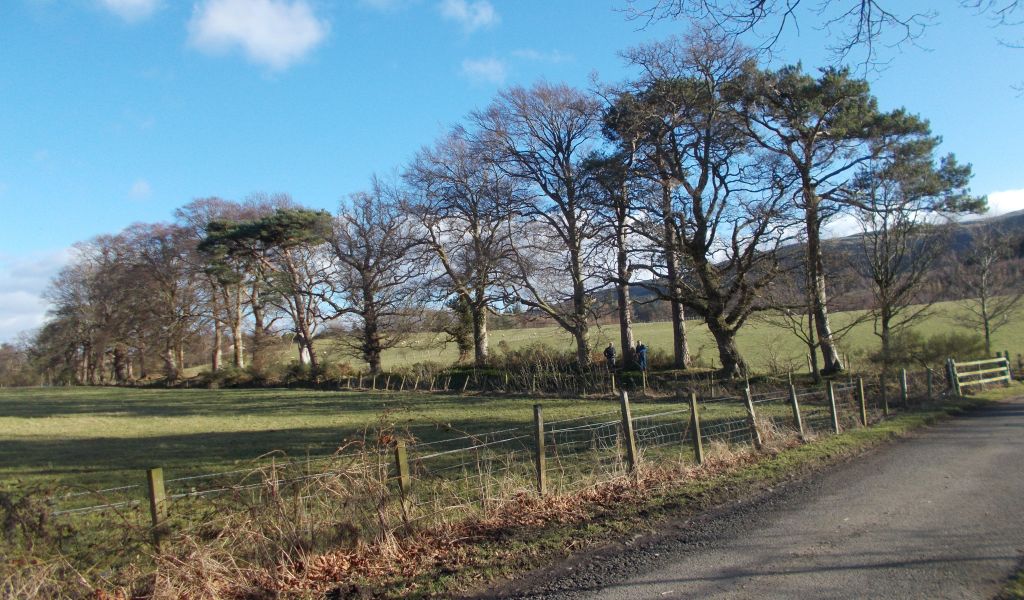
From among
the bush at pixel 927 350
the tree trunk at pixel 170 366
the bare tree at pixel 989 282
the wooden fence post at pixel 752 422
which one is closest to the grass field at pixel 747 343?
the bare tree at pixel 989 282

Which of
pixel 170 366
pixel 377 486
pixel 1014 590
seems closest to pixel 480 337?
pixel 170 366

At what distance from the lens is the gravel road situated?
5.02 m

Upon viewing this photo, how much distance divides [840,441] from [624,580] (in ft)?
27.1

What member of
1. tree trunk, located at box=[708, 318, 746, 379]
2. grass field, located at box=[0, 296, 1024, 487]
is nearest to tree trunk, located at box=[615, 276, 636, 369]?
grass field, located at box=[0, 296, 1024, 487]

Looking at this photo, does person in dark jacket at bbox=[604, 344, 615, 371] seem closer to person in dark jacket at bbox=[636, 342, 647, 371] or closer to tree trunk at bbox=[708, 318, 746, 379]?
person in dark jacket at bbox=[636, 342, 647, 371]

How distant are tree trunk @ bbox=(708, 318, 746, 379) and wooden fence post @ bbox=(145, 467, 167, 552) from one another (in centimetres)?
2423

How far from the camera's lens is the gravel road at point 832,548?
5.02m

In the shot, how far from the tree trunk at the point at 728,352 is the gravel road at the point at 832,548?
60.0 ft

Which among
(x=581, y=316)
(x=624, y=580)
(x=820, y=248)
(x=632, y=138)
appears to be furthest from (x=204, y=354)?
(x=624, y=580)

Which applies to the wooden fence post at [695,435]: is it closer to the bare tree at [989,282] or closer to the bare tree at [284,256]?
the bare tree at [989,282]

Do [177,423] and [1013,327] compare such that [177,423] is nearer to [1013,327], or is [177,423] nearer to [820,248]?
[820,248]

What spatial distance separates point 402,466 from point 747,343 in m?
44.8

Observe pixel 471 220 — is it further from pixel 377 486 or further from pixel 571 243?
pixel 377 486

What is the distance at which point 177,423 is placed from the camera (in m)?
24.7
